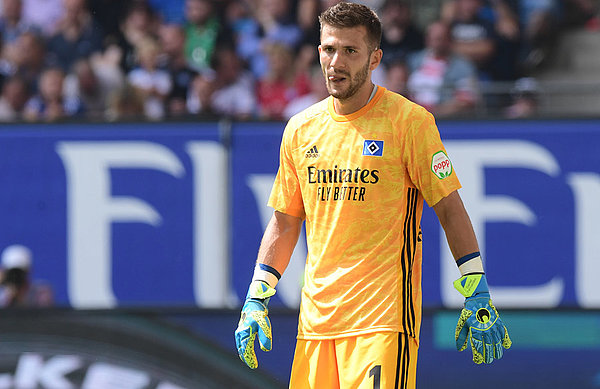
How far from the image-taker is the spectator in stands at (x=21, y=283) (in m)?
6.41

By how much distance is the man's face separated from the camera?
387cm

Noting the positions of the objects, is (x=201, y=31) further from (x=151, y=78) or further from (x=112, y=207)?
(x=112, y=207)

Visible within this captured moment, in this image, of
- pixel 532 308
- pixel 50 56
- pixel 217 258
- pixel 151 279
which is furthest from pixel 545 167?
pixel 50 56

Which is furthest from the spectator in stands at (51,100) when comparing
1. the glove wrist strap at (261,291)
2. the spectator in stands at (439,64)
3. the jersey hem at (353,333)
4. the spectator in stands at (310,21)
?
the jersey hem at (353,333)

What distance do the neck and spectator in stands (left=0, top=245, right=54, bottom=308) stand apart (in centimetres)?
321

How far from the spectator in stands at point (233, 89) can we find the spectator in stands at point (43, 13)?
1724mm

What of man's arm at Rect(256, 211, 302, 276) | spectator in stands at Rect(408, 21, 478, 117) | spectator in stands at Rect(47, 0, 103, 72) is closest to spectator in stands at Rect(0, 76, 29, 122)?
spectator in stands at Rect(47, 0, 103, 72)

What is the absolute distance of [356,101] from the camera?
4.00 metres

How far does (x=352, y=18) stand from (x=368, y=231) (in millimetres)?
884

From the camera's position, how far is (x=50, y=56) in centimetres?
827

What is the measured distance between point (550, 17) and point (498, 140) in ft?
8.42

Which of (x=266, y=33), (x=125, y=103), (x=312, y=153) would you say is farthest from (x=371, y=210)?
(x=266, y=33)

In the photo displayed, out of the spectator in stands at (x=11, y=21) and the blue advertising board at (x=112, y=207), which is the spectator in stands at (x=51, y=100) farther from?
the blue advertising board at (x=112, y=207)

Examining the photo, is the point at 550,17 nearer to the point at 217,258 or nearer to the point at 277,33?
the point at 277,33
